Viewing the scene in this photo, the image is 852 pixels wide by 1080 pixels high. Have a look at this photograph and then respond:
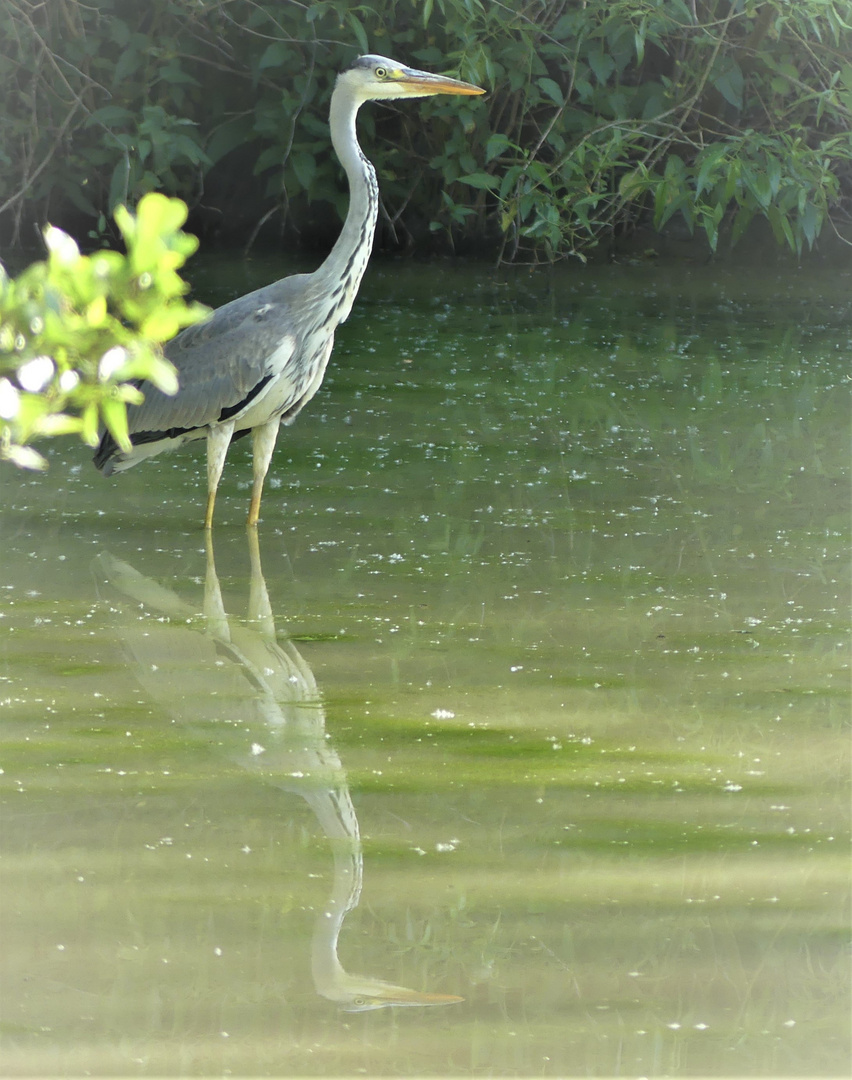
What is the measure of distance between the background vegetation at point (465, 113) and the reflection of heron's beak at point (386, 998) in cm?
676

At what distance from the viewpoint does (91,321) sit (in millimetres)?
1239

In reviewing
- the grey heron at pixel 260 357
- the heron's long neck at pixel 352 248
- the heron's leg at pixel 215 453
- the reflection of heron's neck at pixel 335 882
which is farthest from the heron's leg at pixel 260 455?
the reflection of heron's neck at pixel 335 882

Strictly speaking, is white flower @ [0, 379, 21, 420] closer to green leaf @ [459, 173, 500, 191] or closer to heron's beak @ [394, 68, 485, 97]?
heron's beak @ [394, 68, 485, 97]

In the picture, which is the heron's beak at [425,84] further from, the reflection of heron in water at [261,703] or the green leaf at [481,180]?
the green leaf at [481,180]

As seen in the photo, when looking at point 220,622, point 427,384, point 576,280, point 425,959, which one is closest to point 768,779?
point 425,959

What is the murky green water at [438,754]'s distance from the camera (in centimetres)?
217

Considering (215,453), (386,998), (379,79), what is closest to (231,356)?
(215,453)

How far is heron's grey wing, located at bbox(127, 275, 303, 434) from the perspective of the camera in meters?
4.51

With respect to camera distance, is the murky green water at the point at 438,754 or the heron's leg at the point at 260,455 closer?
the murky green water at the point at 438,754

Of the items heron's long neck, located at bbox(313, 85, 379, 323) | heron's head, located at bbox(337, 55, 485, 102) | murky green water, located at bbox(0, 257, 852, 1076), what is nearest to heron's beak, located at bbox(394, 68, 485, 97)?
heron's head, located at bbox(337, 55, 485, 102)

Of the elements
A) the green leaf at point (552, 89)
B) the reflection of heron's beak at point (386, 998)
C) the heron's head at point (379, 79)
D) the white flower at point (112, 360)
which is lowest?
the reflection of heron's beak at point (386, 998)

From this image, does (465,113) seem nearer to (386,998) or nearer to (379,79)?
(379,79)

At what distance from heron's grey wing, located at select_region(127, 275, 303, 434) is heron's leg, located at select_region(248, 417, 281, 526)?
7.5 inches

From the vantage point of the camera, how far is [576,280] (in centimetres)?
952
